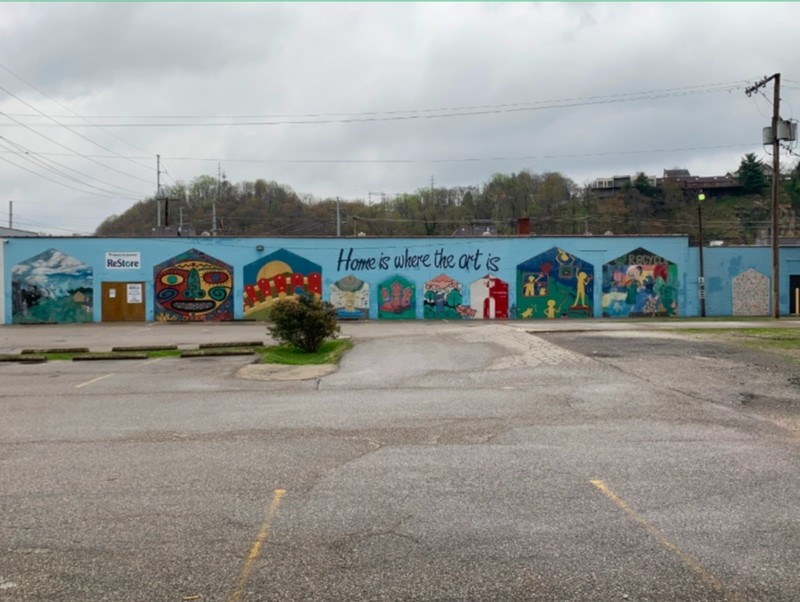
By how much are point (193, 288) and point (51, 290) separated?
24.5 ft

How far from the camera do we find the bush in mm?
17609

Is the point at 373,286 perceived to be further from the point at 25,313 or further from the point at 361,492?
the point at 361,492

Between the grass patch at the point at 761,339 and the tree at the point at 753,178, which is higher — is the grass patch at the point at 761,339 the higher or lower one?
the lower one

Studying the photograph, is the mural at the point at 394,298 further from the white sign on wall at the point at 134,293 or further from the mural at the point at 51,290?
the mural at the point at 51,290

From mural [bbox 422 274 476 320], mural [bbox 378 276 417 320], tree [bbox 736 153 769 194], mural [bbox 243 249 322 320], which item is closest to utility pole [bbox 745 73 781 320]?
mural [bbox 422 274 476 320]

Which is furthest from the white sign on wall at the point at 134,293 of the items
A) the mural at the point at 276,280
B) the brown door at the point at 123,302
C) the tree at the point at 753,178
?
the tree at the point at 753,178

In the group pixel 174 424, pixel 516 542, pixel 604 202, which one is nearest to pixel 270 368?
pixel 174 424

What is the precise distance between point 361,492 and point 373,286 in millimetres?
32823

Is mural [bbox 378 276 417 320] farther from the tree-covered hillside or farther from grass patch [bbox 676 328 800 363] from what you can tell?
the tree-covered hillside

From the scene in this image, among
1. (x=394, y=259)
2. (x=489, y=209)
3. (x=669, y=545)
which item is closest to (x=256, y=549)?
(x=669, y=545)

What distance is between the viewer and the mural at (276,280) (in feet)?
123

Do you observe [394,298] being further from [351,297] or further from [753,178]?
[753,178]

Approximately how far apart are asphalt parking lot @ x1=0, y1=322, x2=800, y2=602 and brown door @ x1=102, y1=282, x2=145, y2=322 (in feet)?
84.9

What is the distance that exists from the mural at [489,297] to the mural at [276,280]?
879 cm
